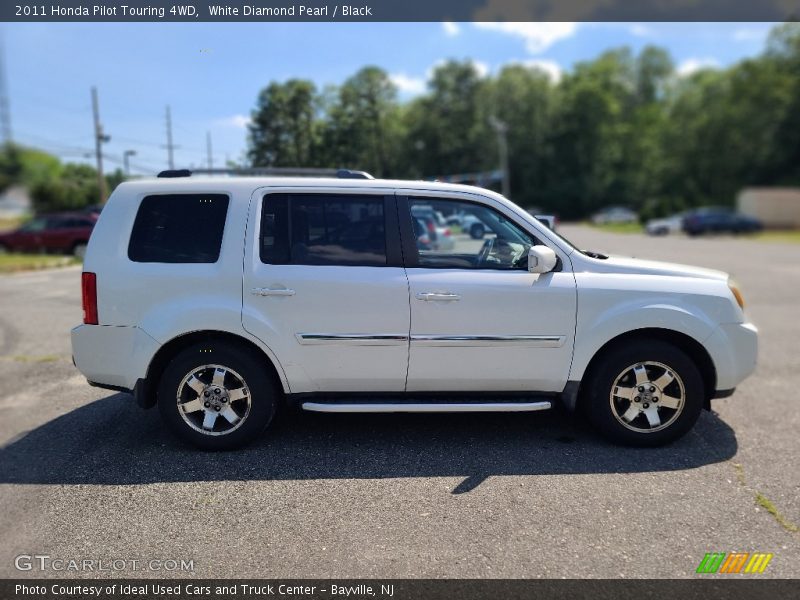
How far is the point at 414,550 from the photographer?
3.13 meters

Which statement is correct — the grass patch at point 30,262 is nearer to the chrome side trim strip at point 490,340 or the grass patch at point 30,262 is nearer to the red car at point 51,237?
the red car at point 51,237

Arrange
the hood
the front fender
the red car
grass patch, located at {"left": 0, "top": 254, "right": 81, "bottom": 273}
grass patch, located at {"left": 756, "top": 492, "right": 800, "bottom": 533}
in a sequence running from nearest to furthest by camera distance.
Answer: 1. grass patch, located at {"left": 756, "top": 492, "right": 800, "bottom": 533}
2. the front fender
3. the hood
4. grass patch, located at {"left": 0, "top": 254, "right": 81, "bottom": 273}
5. the red car

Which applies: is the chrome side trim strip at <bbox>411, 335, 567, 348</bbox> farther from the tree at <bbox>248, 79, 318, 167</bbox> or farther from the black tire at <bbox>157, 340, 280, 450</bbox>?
the tree at <bbox>248, 79, 318, 167</bbox>

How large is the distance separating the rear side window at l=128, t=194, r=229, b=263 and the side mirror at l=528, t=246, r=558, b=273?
213cm

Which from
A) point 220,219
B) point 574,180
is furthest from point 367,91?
point 574,180

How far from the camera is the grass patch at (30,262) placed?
1747 cm

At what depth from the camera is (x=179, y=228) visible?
4.29 metres

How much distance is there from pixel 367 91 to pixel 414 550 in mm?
7525

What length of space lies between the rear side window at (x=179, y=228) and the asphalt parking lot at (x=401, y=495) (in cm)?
138

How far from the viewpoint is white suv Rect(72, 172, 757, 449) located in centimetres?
419

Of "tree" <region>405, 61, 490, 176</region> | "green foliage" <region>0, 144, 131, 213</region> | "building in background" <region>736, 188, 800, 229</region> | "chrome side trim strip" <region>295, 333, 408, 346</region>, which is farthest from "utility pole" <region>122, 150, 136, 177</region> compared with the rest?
"building in background" <region>736, 188, 800, 229</region>

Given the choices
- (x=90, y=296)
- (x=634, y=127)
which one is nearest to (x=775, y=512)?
(x=90, y=296)

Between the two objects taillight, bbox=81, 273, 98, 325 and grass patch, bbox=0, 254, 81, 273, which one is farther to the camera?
grass patch, bbox=0, 254, 81, 273

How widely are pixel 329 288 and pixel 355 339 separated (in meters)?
0.39
